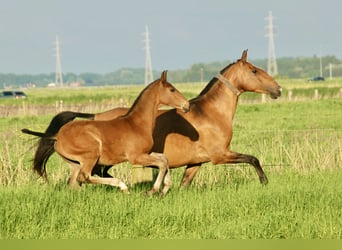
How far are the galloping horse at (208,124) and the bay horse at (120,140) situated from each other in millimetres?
735

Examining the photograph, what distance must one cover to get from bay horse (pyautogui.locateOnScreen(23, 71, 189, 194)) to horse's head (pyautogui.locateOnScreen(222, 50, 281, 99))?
163cm

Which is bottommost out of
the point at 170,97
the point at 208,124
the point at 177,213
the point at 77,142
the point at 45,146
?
the point at 177,213

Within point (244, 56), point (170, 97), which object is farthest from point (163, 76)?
point (244, 56)

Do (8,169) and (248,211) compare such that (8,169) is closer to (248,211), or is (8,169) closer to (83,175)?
(83,175)

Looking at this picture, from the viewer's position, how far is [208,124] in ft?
A: 40.2

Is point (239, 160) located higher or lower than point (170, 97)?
lower

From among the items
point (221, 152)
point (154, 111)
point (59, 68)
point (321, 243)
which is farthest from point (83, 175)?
point (59, 68)

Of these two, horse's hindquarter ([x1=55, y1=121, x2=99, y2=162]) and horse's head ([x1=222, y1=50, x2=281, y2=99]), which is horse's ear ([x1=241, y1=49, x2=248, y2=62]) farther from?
horse's hindquarter ([x1=55, y1=121, x2=99, y2=162])

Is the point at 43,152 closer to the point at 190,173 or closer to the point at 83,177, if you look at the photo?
the point at 83,177

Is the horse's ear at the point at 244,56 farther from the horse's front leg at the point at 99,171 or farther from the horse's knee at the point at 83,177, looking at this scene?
the horse's knee at the point at 83,177

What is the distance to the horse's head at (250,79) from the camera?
12586mm

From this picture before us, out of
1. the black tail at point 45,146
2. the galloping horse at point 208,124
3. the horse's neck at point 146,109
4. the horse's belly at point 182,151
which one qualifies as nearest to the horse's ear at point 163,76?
the horse's neck at point 146,109

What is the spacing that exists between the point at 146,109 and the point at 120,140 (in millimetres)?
647

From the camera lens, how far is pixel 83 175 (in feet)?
36.6
